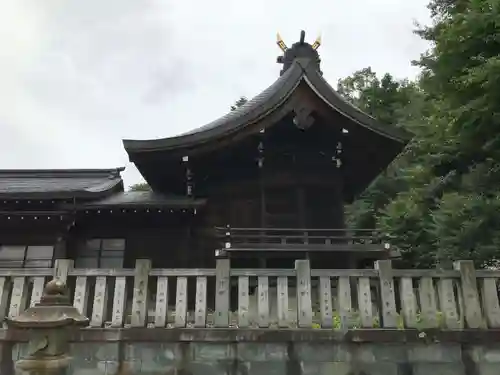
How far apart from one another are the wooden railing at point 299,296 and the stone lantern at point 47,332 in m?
1.63

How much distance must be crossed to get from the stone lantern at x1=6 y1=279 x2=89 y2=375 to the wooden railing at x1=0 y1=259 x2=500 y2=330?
1.63 metres

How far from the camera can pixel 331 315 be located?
689 cm

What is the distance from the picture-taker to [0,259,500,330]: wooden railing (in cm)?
686

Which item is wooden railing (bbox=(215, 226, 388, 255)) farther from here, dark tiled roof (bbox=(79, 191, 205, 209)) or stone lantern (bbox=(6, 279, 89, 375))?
stone lantern (bbox=(6, 279, 89, 375))

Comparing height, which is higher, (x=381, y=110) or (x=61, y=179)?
(x=381, y=110)

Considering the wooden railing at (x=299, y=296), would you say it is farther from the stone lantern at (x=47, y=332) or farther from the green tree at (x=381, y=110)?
the green tree at (x=381, y=110)

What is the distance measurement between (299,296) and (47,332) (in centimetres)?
352

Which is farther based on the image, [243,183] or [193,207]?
[243,183]

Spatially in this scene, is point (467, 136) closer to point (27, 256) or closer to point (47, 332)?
point (47, 332)

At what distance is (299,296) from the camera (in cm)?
699

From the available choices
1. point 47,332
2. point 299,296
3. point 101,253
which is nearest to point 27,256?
point 101,253

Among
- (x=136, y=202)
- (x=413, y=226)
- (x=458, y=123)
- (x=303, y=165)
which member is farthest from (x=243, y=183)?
(x=413, y=226)

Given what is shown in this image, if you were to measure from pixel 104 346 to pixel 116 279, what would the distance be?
101 centimetres

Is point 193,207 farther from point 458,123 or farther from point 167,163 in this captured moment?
point 458,123
